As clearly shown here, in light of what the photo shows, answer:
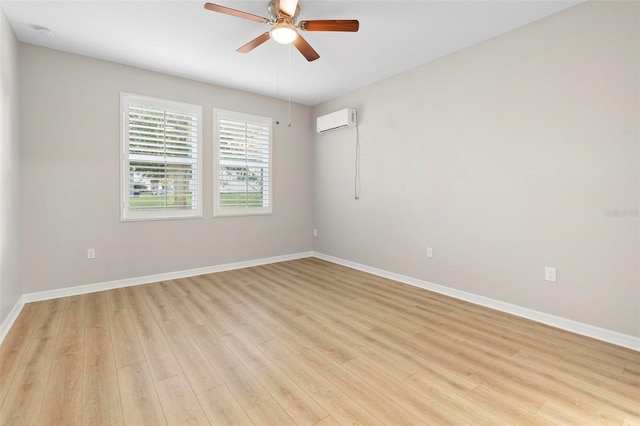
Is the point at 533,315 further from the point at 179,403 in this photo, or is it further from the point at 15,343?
the point at 15,343

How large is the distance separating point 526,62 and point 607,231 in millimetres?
1637

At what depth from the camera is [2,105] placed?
8.18ft

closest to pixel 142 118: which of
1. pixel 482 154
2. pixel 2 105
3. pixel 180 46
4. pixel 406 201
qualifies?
pixel 180 46

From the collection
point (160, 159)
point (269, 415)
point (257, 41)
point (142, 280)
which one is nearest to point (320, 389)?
point (269, 415)

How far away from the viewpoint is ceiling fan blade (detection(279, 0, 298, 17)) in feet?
7.00

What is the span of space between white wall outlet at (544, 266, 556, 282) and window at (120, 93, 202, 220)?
412 centimetres

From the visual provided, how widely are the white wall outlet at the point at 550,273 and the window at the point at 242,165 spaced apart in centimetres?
374

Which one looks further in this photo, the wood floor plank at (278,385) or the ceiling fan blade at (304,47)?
the ceiling fan blade at (304,47)

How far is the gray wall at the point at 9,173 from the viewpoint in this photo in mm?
2494

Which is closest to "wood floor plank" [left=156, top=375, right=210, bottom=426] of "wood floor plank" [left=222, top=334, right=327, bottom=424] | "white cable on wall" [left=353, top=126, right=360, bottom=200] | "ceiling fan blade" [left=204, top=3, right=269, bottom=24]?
"wood floor plank" [left=222, top=334, right=327, bottom=424]

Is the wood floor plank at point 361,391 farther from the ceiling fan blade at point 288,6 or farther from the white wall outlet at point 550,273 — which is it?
the ceiling fan blade at point 288,6

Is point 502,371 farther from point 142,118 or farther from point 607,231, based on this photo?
point 142,118

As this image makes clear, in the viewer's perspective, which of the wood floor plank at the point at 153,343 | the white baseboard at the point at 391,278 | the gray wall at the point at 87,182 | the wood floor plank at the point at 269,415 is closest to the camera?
the wood floor plank at the point at 269,415


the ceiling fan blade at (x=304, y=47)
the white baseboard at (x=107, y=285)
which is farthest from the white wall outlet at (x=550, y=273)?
the white baseboard at (x=107, y=285)
